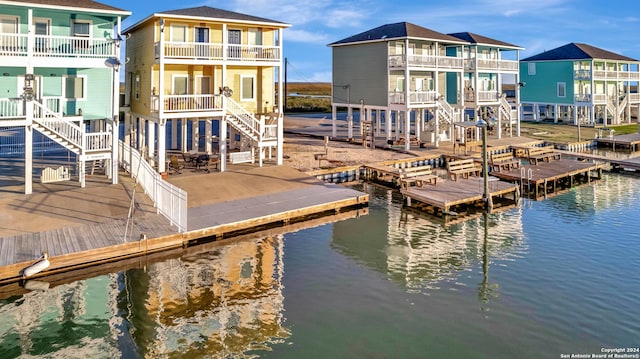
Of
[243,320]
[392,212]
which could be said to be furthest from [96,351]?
[392,212]

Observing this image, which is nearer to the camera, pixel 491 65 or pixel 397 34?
pixel 397 34

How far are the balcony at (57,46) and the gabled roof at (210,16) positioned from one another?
361 cm

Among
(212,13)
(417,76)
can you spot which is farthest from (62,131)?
(417,76)

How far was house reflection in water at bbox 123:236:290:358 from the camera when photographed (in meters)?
11.6

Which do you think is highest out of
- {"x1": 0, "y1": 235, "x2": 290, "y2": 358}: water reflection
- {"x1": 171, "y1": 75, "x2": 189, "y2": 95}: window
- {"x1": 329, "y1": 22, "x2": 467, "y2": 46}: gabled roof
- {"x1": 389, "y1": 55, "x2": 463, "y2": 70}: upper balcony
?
{"x1": 329, "y1": 22, "x2": 467, "y2": 46}: gabled roof

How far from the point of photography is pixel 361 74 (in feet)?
139

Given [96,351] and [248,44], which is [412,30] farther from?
[96,351]

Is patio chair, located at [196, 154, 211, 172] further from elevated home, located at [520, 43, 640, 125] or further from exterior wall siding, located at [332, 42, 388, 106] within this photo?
elevated home, located at [520, 43, 640, 125]

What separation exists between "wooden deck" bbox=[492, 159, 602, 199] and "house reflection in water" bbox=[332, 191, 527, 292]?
517 cm

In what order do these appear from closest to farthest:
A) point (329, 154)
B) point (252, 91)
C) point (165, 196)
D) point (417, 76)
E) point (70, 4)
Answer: point (165, 196) < point (70, 4) < point (252, 91) < point (329, 154) < point (417, 76)

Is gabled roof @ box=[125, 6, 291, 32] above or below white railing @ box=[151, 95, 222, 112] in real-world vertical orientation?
above

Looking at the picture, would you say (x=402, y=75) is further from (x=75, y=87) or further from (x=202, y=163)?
(x=75, y=87)

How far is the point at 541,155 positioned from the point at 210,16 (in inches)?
1037

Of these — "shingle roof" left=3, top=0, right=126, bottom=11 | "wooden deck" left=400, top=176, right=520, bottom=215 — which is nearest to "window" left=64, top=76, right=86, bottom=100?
"shingle roof" left=3, top=0, right=126, bottom=11
